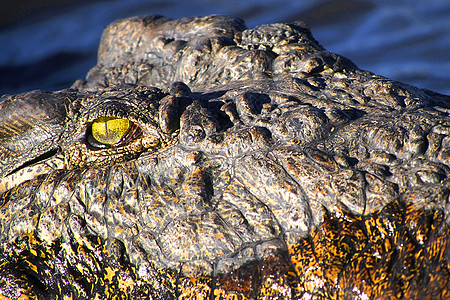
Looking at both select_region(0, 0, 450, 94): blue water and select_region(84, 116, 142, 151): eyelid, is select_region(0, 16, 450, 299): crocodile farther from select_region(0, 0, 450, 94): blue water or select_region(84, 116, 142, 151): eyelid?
select_region(0, 0, 450, 94): blue water

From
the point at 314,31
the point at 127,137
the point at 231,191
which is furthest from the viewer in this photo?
the point at 314,31

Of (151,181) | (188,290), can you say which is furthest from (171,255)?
(151,181)

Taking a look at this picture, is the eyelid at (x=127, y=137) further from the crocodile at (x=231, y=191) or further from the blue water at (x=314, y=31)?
the blue water at (x=314, y=31)

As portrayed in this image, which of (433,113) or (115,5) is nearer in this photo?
(433,113)

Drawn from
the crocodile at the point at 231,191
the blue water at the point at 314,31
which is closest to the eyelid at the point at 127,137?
the crocodile at the point at 231,191

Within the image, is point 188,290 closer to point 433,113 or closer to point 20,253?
point 20,253

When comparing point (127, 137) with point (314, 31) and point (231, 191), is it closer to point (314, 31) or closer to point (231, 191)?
point (231, 191)

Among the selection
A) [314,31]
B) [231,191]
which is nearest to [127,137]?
[231,191]

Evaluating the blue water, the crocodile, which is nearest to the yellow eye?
the crocodile
